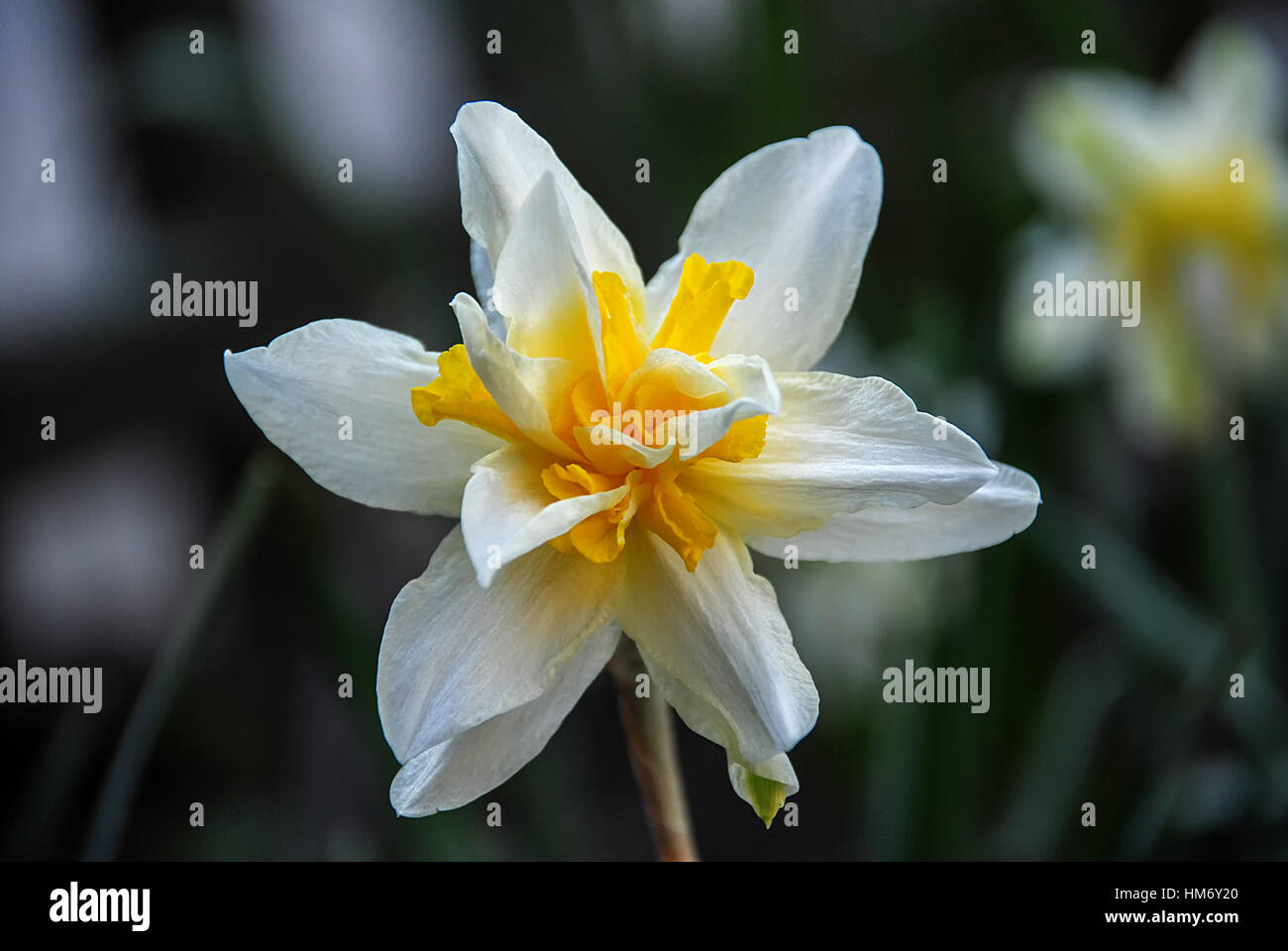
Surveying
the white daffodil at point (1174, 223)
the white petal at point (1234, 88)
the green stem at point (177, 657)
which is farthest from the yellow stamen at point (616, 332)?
the white petal at point (1234, 88)

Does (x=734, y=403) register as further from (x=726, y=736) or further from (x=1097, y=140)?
(x=1097, y=140)

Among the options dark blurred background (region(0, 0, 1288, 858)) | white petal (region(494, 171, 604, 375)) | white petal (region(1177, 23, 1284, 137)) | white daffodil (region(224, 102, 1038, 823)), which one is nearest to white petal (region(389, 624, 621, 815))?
Result: white daffodil (region(224, 102, 1038, 823))

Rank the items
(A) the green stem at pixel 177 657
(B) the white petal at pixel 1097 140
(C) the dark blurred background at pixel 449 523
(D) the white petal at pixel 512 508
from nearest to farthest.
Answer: (D) the white petal at pixel 512 508
(A) the green stem at pixel 177 657
(C) the dark blurred background at pixel 449 523
(B) the white petal at pixel 1097 140

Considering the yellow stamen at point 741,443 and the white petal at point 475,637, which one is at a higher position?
the yellow stamen at point 741,443

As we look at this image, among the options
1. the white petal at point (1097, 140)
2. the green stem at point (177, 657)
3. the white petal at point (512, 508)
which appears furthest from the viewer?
the white petal at point (1097, 140)

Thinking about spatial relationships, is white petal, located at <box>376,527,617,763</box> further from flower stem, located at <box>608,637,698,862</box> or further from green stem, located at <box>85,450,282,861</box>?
green stem, located at <box>85,450,282,861</box>

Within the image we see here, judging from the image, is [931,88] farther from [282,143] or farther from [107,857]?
[107,857]

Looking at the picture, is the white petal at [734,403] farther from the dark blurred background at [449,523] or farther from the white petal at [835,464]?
the dark blurred background at [449,523]

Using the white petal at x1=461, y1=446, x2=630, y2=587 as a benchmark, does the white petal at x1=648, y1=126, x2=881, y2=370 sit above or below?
above
